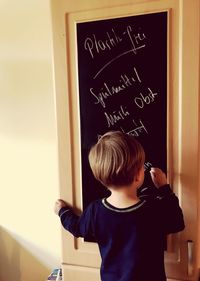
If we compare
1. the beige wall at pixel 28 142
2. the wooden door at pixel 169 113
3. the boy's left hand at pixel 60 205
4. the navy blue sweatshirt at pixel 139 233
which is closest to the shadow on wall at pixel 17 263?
the beige wall at pixel 28 142

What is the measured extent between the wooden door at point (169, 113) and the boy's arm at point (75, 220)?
0.12 ft

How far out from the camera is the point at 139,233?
1.02 meters

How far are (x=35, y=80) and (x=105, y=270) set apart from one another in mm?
996

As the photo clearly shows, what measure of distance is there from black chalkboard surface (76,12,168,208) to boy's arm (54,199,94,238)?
27 cm

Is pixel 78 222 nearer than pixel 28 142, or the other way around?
pixel 78 222

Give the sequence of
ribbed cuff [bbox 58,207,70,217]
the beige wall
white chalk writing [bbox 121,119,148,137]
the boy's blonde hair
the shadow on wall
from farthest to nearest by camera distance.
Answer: the shadow on wall, the beige wall, ribbed cuff [bbox 58,207,70,217], white chalk writing [bbox 121,119,148,137], the boy's blonde hair

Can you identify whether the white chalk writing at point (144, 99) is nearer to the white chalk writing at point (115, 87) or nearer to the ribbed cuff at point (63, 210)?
the white chalk writing at point (115, 87)

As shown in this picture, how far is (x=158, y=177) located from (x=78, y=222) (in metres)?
0.36

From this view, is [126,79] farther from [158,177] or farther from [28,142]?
[28,142]

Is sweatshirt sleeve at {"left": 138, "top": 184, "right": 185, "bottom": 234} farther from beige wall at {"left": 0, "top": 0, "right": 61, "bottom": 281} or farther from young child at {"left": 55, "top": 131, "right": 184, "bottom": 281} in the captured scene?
beige wall at {"left": 0, "top": 0, "right": 61, "bottom": 281}

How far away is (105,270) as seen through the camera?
1104 millimetres

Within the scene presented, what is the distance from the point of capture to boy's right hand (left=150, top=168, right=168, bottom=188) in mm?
1065

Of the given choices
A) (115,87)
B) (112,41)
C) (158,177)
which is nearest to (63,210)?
(158,177)

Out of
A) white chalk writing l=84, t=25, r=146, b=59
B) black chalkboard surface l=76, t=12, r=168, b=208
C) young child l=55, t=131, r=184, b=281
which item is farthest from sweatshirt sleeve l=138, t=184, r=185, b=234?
white chalk writing l=84, t=25, r=146, b=59
